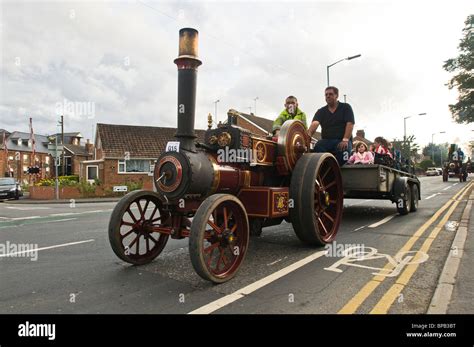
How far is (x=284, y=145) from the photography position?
200 inches

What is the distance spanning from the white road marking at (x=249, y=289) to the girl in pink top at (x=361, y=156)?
3987 mm

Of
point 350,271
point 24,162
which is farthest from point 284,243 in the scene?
point 24,162

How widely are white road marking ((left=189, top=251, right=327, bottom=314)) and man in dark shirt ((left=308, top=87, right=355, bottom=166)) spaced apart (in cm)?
295

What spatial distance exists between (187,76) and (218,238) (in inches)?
72.7

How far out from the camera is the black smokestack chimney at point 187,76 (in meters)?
3.91

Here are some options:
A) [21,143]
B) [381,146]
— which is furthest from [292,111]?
[21,143]

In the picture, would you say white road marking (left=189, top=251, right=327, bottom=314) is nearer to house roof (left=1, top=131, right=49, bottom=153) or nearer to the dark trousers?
the dark trousers

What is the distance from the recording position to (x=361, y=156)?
26.8 feet

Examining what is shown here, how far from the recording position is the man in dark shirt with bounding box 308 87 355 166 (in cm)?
688

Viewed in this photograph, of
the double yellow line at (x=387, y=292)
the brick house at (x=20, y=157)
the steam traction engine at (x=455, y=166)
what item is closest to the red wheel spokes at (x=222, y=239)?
the double yellow line at (x=387, y=292)

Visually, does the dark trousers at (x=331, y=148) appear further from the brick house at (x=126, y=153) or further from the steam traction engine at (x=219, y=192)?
the brick house at (x=126, y=153)
